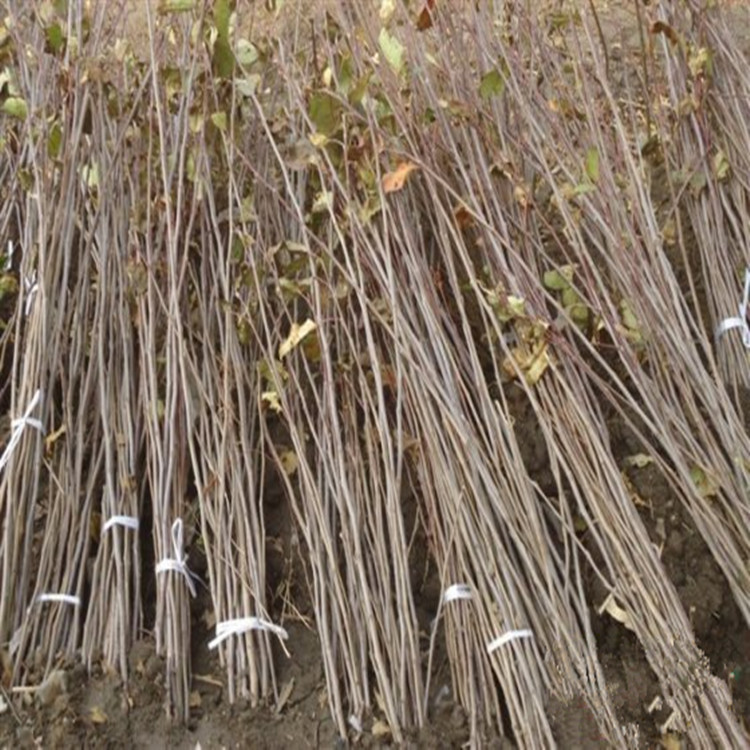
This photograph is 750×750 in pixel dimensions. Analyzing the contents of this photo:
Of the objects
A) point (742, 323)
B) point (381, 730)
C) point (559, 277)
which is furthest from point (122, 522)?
point (742, 323)

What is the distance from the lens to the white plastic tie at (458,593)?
5.94 ft

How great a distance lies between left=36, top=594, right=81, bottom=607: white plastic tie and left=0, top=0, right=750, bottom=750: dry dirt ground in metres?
0.12

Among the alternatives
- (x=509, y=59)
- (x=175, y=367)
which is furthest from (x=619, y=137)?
(x=175, y=367)

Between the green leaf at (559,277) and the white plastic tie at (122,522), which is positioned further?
the green leaf at (559,277)

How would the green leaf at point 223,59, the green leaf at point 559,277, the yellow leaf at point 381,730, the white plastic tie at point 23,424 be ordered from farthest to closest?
the green leaf at point 223,59, the green leaf at point 559,277, the white plastic tie at point 23,424, the yellow leaf at point 381,730

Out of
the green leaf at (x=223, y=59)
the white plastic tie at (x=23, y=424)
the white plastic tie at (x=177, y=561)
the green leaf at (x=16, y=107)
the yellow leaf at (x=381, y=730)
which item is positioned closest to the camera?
the yellow leaf at (x=381, y=730)

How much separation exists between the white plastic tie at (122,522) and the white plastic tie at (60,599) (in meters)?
0.13

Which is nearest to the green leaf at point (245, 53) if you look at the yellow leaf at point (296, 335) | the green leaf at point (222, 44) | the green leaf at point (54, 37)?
the green leaf at point (222, 44)

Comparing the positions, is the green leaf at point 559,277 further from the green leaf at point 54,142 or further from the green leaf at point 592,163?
the green leaf at point 54,142

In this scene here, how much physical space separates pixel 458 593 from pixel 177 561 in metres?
0.50

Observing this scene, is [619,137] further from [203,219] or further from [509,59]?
[203,219]

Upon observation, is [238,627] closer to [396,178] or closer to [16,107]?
[396,178]

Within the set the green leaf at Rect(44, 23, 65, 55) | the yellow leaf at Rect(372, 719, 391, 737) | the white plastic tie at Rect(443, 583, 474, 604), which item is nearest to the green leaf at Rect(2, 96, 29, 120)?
the green leaf at Rect(44, 23, 65, 55)

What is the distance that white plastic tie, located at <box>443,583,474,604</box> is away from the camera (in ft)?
5.94
